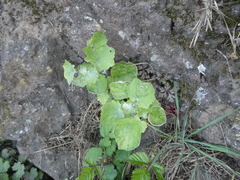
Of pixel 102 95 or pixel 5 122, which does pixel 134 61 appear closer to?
pixel 102 95

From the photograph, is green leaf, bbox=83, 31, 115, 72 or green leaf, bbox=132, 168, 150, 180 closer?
green leaf, bbox=83, 31, 115, 72

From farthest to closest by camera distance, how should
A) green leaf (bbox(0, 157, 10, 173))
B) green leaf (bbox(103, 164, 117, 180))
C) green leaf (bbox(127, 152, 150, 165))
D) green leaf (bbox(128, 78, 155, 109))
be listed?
green leaf (bbox(0, 157, 10, 173))
green leaf (bbox(103, 164, 117, 180))
green leaf (bbox(127, 152, 150, 165))
green leaf (bbox(128, 78, 155, 109))

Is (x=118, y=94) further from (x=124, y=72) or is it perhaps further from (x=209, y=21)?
(x=209, y=21)

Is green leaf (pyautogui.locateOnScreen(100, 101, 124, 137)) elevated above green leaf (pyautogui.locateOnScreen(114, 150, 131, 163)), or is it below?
above

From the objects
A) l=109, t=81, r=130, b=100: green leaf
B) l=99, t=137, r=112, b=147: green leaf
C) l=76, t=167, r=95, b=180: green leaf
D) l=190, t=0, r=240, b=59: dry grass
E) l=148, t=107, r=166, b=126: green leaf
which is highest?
l=190, t=0, r=240, b=59: dry grass

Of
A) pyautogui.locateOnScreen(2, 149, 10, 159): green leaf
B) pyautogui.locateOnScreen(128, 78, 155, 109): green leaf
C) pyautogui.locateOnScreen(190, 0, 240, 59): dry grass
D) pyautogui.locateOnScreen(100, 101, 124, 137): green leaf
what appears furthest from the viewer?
pyautogui.locateOnScreen(2, 149, 10, 159): green leaf

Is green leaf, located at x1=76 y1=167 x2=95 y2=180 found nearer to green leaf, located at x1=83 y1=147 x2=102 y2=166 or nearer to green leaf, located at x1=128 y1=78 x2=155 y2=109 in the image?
green leaf, located at x1=83 y1=147 x2=102 y2=166

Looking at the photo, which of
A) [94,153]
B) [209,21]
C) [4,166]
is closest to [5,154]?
[4,166]

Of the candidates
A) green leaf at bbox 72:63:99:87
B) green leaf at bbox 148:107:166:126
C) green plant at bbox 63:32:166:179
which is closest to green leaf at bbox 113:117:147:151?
green plant at bbox 63:32:166:179
